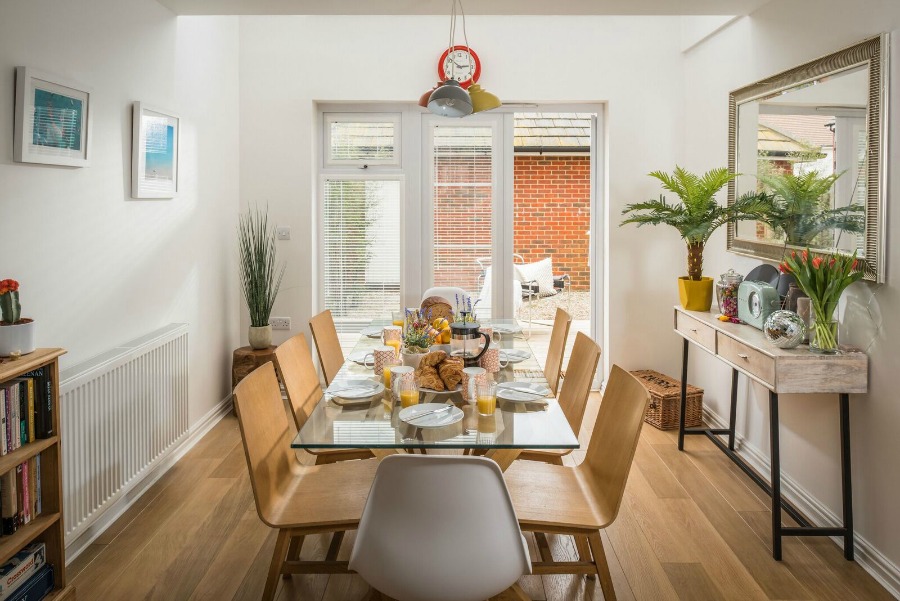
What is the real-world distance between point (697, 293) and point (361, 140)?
280 centimetres

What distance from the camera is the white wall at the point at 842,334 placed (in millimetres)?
2688

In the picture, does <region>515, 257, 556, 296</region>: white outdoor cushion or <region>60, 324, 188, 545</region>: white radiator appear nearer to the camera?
<region>60, 324, 188, 545</region>: white radiator

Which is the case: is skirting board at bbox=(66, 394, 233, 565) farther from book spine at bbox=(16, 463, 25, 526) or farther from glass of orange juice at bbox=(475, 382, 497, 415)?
glass of orange juice at bbox=(475, 382, 497, 415)

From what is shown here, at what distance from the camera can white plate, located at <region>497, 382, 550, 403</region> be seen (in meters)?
2.58

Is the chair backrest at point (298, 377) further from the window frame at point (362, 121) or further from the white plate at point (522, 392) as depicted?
the window frame at point (362, 121)

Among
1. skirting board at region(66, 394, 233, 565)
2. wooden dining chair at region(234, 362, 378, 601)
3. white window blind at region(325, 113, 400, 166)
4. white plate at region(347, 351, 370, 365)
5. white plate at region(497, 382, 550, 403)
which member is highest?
white window blind at region(325, 113, 400, 166)

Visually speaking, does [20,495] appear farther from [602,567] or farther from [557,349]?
[557,349]

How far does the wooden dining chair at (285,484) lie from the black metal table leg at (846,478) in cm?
189

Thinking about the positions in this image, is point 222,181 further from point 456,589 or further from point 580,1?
point 456,589

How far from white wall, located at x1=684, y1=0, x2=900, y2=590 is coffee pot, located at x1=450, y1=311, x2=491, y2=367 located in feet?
5.11

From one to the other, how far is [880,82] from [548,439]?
1960mm

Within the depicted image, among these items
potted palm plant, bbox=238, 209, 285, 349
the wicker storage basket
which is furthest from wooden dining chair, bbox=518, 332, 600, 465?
potted palm plant, bbox=238, 209, 285, 349

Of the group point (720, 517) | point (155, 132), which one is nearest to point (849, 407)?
point (720, 517)

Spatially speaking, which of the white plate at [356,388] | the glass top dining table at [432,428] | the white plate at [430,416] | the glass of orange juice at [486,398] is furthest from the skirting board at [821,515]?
the white plate at [356,388]
